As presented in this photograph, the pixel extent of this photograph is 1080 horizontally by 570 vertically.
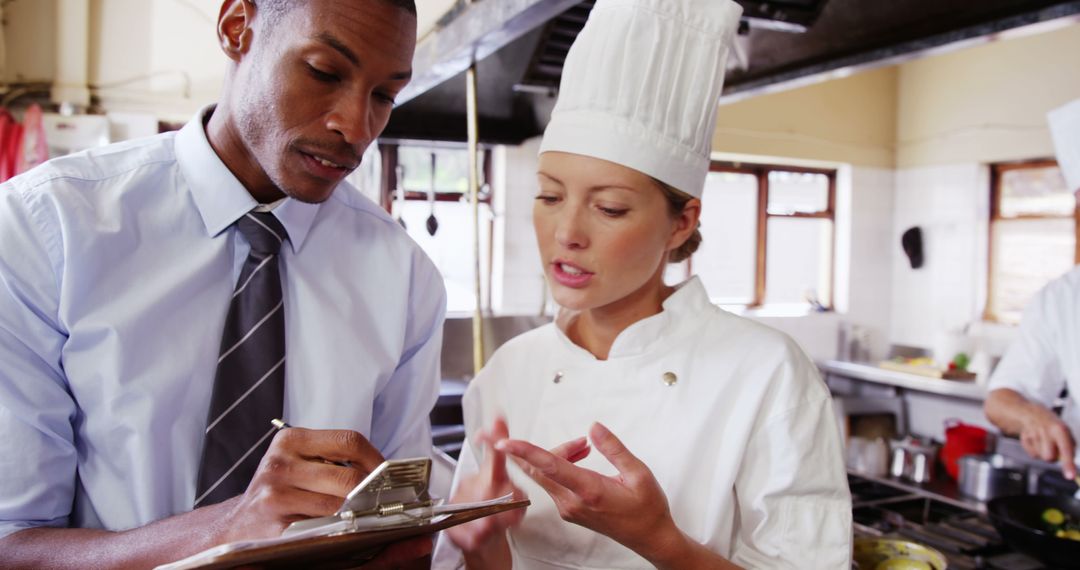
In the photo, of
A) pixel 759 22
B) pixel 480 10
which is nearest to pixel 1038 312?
pixel 759 22

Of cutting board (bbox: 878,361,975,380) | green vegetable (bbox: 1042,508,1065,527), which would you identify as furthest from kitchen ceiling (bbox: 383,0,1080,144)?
cutting board (bbox: 878,361,975,380)

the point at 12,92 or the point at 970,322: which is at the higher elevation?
the point at 12,92

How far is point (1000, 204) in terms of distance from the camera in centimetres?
709

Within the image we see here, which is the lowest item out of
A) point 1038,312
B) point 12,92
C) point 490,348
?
point 490,348

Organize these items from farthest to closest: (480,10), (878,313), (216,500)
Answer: (878,313) < (480,10) < (216,500)

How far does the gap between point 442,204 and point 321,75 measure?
14.8 ft

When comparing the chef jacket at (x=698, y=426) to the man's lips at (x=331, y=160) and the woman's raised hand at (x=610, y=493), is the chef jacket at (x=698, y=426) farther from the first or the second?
the man's lips at (x=331, y=160)

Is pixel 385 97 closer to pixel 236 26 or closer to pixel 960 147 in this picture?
pixel 236 26

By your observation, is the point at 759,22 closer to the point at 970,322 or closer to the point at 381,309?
the point at 381,309

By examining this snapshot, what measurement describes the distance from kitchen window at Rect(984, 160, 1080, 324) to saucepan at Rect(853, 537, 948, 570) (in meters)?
5.89

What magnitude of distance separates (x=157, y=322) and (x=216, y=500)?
30 cm

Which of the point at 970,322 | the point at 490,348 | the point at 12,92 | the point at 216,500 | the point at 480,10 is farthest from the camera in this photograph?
the point at 970,322

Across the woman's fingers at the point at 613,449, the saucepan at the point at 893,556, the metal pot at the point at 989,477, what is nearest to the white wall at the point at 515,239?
the metal pot at the point at 989,477

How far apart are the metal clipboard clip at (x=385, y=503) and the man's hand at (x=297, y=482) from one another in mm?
33
